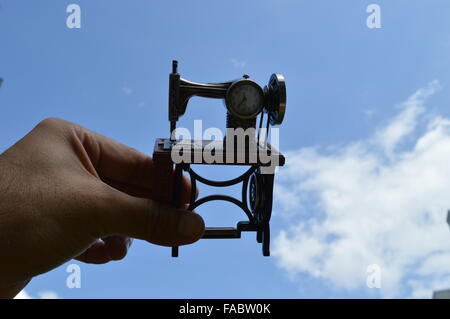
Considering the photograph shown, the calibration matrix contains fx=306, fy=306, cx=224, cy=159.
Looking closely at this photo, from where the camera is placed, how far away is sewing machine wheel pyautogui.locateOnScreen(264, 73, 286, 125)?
1813 millimetres

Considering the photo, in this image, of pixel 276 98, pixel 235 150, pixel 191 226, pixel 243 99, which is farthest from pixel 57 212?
pixel 276 98

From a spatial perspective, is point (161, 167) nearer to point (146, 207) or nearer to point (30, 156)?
point (146, 207)

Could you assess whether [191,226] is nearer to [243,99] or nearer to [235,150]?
[235,150]

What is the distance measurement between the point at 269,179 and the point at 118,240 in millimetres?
1146

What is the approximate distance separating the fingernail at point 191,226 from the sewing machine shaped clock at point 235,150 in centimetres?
19

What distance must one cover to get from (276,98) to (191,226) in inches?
35.8

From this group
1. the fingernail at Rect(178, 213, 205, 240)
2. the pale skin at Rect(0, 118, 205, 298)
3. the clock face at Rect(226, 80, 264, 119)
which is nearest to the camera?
the pale skin at Rect(0, 118, 205, 298)

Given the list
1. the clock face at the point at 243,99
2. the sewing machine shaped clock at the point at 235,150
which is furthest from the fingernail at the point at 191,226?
the clock face at the point at 243,99

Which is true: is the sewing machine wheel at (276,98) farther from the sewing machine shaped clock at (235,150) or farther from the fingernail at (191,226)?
the fingernail at (191,226)

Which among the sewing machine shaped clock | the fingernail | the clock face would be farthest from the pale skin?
the clock face

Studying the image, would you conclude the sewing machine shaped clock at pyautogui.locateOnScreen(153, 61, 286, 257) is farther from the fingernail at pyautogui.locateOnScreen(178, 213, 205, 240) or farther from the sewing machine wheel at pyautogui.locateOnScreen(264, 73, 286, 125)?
the fingernail at pyautogui.locateOnScreen(178, 213, 205, 240)

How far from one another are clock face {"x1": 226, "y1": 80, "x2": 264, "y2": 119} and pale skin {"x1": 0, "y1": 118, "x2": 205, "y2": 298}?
70 centimetres

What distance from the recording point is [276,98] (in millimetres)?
1861

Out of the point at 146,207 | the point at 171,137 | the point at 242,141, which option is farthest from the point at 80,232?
the point at 242,141
